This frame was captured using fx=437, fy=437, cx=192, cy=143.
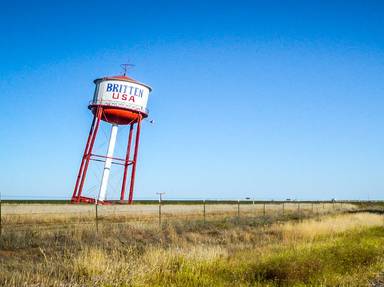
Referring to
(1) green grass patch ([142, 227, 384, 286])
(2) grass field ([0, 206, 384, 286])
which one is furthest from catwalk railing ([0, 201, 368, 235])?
(1) green grass patch ([142, 227, 384, 286])

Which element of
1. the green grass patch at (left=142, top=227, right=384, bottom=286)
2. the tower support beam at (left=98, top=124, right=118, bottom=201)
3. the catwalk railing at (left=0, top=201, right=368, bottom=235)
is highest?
the tower support beam at (left=98, top=124, right=118, bottom=201)

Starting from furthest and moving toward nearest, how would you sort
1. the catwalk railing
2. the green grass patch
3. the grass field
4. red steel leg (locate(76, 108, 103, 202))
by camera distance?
1. red steel leg (locate(76, 108, 103, 202))
2. the catwalk railing
3. the green grass patch
4. the grass field

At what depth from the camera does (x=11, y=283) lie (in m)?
7.84

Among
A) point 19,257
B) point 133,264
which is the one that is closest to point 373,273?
point 133,264

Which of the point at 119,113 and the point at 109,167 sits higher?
the point at 119,113

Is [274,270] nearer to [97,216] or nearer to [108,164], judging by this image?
[97,216]

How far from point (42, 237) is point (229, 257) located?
24.3 ft

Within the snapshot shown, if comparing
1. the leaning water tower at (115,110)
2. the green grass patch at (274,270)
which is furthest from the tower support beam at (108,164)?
the green grass patch at (274,270)

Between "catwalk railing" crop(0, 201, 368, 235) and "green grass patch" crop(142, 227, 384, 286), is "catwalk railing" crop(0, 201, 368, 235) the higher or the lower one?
the higher one

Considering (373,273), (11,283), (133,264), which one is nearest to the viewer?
(11,283)

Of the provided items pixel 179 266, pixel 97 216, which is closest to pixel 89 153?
pixel 97 216

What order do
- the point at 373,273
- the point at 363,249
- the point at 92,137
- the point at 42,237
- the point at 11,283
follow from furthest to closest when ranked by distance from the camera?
1. the point at 92,137
2. the point at 42,237
3. the point at 363,249
4. the point at 373,273
5. the point at 11,283

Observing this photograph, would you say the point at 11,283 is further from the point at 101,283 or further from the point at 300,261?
the point at 300,261

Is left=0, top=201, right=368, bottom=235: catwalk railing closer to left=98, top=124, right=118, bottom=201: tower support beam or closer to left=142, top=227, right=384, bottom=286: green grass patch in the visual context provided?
left=98, top=124, right=118, bottom=201: tower support beam
